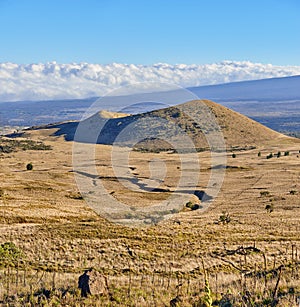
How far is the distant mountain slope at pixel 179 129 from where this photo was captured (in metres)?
117

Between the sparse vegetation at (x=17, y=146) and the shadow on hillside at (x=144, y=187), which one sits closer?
the shadow on hillside at (x=144, y=187)

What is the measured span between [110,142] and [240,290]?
115821 mm

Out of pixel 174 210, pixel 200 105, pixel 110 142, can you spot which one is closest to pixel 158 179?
pixel 174 210

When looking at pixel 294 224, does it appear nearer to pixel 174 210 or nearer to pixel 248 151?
pixel 174 210

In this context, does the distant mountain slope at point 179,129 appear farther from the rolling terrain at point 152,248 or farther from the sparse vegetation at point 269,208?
the sparse vegetation at point 269,208

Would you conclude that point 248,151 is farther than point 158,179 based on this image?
Yes

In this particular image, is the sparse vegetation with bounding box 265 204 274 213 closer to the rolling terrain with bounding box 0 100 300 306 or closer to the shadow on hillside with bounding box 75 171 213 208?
the rolling terrain with bounding box 0 100 300 306

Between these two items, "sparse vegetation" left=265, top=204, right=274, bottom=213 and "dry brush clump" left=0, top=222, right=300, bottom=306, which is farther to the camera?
"sparse vegetation" left=265, top=204, right=274, bottom=213

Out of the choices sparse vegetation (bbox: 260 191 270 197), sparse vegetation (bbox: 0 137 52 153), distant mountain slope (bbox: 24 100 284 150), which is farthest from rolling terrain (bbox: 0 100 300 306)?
distant mountain slope (bbox: 24 100 284 150)

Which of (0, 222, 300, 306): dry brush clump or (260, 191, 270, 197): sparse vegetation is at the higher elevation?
(0, 222, 300, 306): dry brush clump

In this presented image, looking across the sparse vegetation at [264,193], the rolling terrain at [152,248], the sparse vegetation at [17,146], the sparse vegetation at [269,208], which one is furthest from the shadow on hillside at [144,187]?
the sparse vegetation at [17,146]

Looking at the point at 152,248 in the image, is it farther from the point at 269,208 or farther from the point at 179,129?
the point at 179,129

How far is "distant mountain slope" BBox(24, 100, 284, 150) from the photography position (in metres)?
117

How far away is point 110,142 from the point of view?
127625mm
